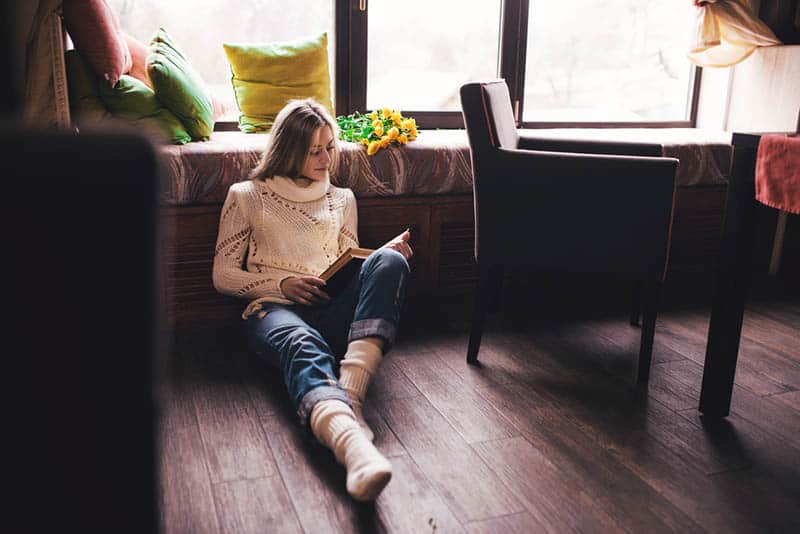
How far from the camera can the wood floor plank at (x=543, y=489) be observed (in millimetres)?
1381

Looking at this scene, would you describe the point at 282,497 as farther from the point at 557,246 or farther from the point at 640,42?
the point at 640,42

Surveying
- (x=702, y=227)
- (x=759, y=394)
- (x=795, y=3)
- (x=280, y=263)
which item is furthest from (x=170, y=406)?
(x=795, y=3)

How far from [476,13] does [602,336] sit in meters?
1.64

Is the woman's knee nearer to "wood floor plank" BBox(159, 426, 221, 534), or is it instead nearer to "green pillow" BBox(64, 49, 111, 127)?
"wood floor plank" BBox(159, 426, 221, 534)

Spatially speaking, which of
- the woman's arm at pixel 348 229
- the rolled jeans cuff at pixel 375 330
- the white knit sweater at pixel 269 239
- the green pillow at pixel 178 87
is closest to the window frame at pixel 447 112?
the green pillow at pixel 178 87

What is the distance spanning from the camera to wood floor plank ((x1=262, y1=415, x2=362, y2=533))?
138 cm

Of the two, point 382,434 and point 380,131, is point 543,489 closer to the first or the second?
point 382,434

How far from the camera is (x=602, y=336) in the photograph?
2.40 metres

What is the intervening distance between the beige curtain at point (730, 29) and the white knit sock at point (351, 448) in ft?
8.91

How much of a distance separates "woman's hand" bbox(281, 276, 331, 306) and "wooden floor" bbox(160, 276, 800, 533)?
0.25 metres

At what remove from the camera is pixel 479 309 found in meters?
2.13

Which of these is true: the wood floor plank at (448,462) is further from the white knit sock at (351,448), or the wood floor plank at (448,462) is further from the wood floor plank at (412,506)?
the white knit sock at (351,448)

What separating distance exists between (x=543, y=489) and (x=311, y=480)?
1.55 ft

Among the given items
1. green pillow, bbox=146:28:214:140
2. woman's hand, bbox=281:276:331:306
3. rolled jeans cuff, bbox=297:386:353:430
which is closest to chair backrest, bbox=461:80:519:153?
woman's hand, bbox=281:276:331:306
